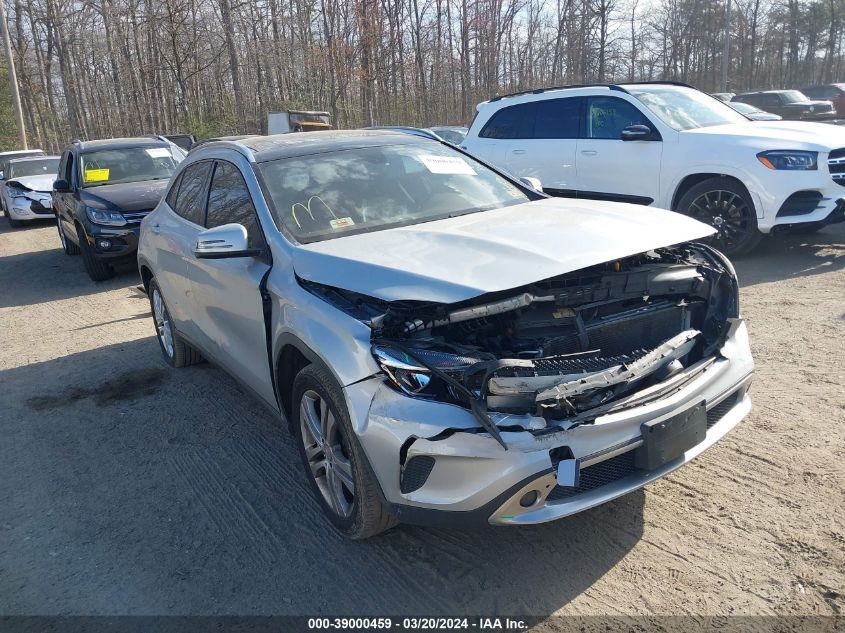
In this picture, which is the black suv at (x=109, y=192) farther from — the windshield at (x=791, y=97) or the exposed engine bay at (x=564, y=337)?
the windshield at (x=791, y=97)

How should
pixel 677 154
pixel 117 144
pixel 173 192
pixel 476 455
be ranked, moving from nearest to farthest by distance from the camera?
pixel 476 455
pixel 173 192
pixel 677 154
pixel 117 144

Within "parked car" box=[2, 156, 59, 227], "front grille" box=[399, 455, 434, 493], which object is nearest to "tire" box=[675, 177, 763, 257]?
"front grille" box=[399, 455, 434, 493]

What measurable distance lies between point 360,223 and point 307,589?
194 cm

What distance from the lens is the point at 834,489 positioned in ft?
10.6

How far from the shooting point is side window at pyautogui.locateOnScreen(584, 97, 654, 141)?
8.26m

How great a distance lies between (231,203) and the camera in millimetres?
4184

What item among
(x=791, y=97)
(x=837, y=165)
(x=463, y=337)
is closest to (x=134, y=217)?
(x=463, y=337)

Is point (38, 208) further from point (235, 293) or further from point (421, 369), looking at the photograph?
point (421, 369)

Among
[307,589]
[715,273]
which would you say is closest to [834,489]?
[715,273]

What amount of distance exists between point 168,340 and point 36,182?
13.5m

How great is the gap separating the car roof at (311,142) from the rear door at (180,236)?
0.33 m

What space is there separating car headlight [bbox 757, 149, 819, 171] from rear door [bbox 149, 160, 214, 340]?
18.8 ft

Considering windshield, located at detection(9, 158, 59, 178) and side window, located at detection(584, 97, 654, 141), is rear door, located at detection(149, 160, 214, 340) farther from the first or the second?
windshield, located at detection(9, 158, 59, 178)

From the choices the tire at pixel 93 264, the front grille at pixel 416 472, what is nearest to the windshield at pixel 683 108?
the front grille at pixel 416 472
